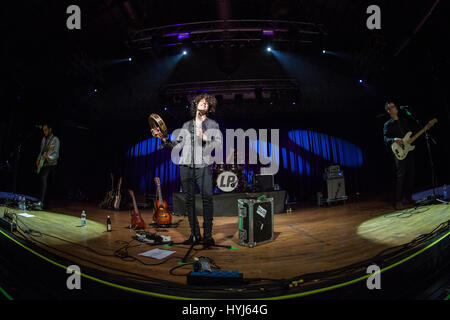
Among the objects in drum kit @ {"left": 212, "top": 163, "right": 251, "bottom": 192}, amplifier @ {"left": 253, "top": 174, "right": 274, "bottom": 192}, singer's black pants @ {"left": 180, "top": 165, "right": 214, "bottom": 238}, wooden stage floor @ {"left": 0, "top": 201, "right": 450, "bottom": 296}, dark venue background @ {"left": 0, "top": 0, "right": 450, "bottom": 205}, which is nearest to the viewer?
wooden stage floor @ {"left": 0, "top": 201, "right": 450, "bottom": 296}

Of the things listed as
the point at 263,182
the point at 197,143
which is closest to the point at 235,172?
the point at 263,182

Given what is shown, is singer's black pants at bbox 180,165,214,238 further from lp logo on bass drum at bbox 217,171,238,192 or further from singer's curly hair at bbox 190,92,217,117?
lp logo on bass drum at bbox 217,171,238,192

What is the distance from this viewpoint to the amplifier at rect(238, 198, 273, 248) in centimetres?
301

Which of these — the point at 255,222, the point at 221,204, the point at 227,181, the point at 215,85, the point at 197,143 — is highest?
the point at 215,85

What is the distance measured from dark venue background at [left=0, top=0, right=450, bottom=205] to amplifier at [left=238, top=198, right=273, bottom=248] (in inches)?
197

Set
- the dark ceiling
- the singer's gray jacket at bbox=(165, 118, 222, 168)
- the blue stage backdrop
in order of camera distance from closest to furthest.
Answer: the singer's gray jacket at bbox=(165, 118, 222, 168) → the dark ceiling → the blue stage backdrop

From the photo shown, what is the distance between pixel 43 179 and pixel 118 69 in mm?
5657

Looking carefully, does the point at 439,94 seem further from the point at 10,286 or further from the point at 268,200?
the point at 10,286

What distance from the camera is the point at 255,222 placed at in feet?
10.0

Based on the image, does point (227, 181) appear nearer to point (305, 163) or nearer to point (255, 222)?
point (305, 163)

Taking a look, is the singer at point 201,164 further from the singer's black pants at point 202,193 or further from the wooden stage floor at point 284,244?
the wooden stage floor at point 284,244

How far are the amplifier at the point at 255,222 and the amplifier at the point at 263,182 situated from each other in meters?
3.68

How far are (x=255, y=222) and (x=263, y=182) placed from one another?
403 centimetres

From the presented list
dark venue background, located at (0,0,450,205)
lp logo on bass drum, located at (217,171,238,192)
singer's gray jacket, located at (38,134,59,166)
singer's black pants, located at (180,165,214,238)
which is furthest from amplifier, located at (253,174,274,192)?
singer's gray jacket, located at (38,134,59,166)
